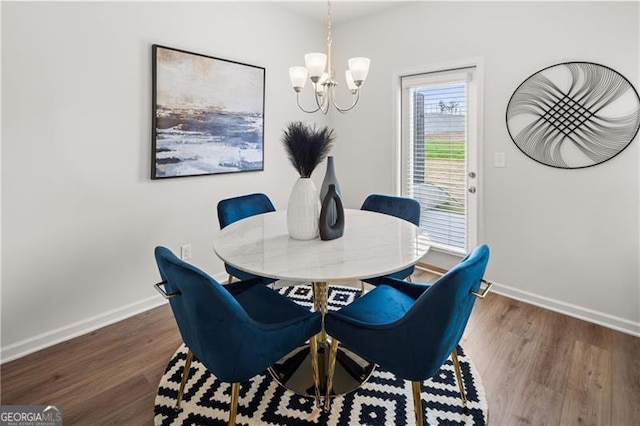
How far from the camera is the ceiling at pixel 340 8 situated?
3336mm

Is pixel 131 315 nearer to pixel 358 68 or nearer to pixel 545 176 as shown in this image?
pixel 358 68

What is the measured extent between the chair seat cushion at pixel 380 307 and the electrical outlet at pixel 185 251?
174cm

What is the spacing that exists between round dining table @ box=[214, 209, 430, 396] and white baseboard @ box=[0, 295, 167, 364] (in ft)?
3.82

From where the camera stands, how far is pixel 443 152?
3324 mm

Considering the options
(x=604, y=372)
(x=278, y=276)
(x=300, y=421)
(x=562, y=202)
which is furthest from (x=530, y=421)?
(x=562, y=202)

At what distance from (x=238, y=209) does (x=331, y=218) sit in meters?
1.02

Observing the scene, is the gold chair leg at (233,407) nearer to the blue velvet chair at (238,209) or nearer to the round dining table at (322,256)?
the round dining table at (322,256)

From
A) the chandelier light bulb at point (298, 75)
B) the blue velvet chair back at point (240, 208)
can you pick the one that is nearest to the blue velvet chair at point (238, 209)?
the blue velvet chair back at point (240, 208)

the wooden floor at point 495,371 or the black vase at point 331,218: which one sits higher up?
the black vase at point 331,218

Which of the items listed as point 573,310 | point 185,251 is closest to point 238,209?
point 185,251

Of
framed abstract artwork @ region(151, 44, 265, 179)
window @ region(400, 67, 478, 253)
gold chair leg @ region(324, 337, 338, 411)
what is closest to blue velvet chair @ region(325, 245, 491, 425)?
gold chair leg @ region(324, 337, 338, 411)

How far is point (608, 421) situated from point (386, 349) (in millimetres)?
1180

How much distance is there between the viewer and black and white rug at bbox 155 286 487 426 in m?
1.61

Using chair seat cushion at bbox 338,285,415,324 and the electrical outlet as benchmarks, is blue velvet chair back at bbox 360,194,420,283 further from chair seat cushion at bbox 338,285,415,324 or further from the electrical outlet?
the electrical outlet
